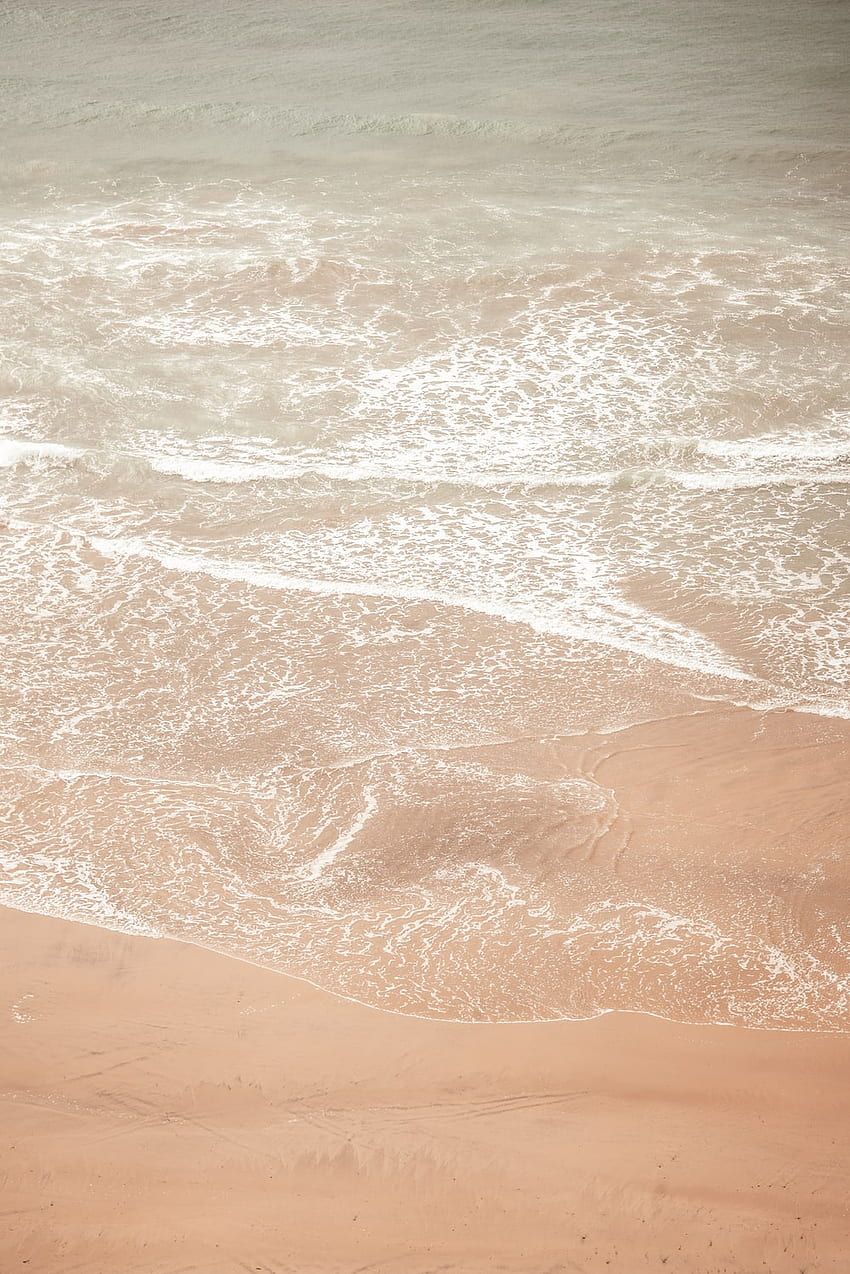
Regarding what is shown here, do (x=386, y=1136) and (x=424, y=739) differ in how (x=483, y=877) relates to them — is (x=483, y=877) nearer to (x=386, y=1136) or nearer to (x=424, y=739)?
(x=424, y=739)

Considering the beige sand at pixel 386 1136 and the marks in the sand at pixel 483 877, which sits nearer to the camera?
the beige sand at pixel 386 1136

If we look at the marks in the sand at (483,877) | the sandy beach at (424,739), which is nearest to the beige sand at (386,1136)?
the sandy beach at (424,739)

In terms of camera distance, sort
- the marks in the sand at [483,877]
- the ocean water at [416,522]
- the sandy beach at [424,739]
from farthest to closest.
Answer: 1. the ocean water at [416,522]
2. the marks in the sand at [483,877]
3. the sandy beach at [424,739]

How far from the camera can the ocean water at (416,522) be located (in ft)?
11.4

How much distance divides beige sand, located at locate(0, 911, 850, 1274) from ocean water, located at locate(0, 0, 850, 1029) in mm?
178

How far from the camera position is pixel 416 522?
6.00 m

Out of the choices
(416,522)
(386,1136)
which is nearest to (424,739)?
(386,1136)

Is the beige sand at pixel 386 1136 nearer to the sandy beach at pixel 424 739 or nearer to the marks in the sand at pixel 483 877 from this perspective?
the sandy beach at pixel 424 739

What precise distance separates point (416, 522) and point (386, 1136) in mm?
3735

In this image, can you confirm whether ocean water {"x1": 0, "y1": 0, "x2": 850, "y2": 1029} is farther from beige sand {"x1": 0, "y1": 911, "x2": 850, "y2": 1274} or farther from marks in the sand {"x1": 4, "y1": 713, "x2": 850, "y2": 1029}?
beige sand {"x1": 0, "y1": 911, "x2": 850, "y2": 1274}

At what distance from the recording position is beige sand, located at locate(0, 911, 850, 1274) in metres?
2.45

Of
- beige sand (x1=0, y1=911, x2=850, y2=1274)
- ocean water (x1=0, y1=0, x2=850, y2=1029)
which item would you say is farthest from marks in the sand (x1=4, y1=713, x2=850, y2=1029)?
beige sand (x1=0, y1=911, x2=850, y2=1274)

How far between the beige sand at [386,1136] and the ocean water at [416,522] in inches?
7.0

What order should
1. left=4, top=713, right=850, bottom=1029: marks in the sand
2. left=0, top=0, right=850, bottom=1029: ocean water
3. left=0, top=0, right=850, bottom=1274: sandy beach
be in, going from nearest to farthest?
left=0, top=0, right=850, bottom=1274: sandy beach → left=4, top=713, right=850, bottom=1029: marks in the sand → left=0, top=0, right=850, bottom=1029: ocean water
